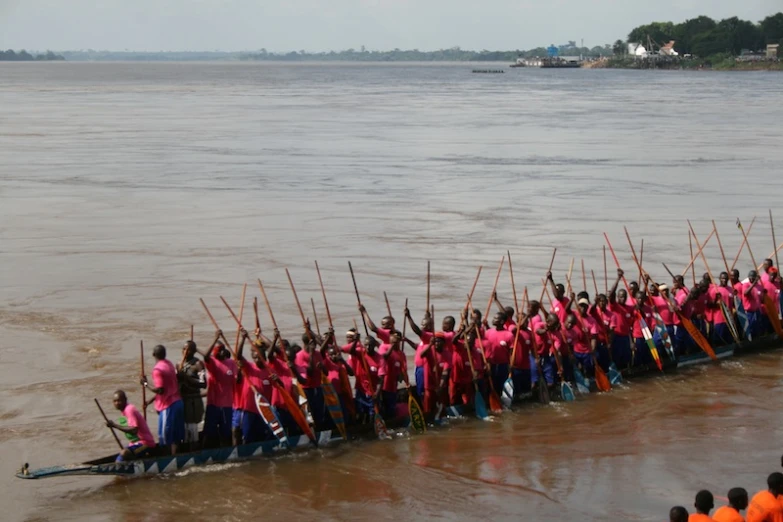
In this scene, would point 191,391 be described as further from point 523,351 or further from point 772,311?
point 772,311

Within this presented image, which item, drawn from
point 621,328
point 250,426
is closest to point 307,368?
point 250,426

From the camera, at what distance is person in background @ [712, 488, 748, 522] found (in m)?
9.30

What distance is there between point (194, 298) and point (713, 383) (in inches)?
404

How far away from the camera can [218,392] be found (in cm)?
1299

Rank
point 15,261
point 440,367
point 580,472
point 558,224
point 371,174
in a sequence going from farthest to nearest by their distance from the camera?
point 371,174, point 558,224, point 15,261, point 440,367, point 580,472

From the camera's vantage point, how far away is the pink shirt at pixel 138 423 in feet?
40.3

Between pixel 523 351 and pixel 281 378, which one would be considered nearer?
pixel 281 378

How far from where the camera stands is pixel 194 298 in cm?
2216

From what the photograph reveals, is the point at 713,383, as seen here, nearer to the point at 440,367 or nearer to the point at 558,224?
the point at 440,367

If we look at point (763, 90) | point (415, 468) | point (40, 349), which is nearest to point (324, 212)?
point (40, 349)

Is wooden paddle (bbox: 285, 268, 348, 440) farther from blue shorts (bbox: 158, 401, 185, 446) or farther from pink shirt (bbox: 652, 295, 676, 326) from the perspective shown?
pink shirt (bbox: 652, 295, 676, 326)

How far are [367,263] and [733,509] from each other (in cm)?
1619

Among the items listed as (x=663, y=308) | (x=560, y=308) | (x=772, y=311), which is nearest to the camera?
(x=560, y=308)

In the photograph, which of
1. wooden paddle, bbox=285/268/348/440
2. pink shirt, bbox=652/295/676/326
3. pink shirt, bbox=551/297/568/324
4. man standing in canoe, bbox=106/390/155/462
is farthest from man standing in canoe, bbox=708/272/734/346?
man standing in canoe, bbox=106/390/155/462
